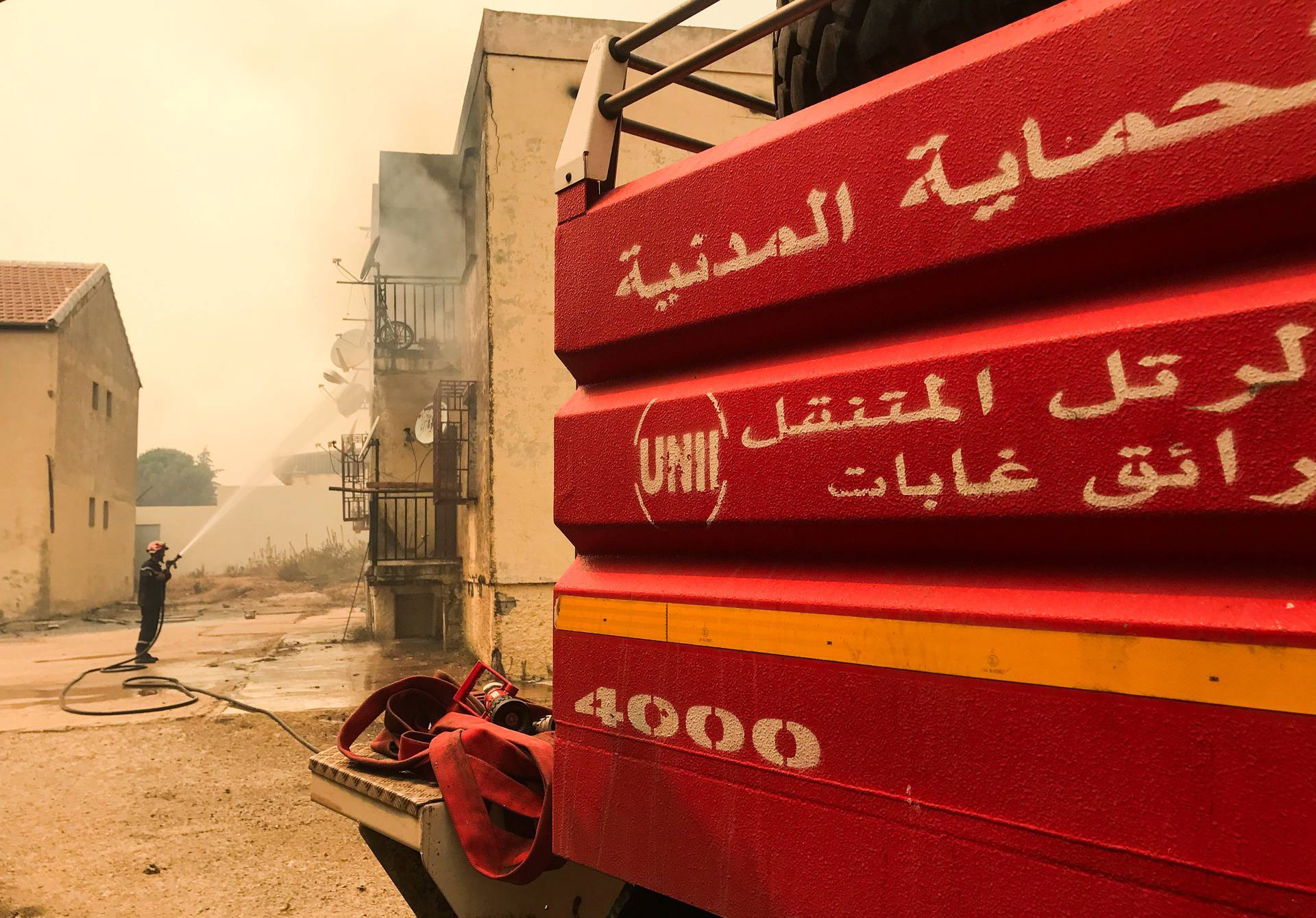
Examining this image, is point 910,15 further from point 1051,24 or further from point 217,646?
point 217,646

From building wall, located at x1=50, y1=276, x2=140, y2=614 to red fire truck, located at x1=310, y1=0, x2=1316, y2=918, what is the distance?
25.9m

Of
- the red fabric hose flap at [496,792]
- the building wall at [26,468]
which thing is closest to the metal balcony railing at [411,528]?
the building wall at [26,468]

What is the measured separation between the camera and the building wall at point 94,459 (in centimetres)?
2398

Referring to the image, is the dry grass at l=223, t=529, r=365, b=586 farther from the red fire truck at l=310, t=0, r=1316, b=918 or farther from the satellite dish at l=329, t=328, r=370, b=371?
the red fire truck at l=310, t=0, r=1316, b=918

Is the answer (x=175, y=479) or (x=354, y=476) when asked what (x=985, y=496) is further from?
(x=175, y=479)

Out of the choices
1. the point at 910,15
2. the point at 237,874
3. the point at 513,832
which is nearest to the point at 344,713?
the point at 237,874

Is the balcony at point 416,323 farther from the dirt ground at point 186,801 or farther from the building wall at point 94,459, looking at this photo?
the building wall at point 94,459

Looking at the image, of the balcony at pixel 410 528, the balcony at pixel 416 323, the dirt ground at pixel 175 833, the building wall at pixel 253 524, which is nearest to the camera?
the dirt ground at pixel 175 833

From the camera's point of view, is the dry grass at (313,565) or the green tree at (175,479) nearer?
the dry grass at (313,565)

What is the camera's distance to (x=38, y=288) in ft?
82.0

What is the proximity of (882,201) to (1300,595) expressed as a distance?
76cm

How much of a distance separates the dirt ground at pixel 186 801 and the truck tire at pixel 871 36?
4183 mm

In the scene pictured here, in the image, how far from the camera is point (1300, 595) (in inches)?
40.9

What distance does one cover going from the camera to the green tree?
73812mm
